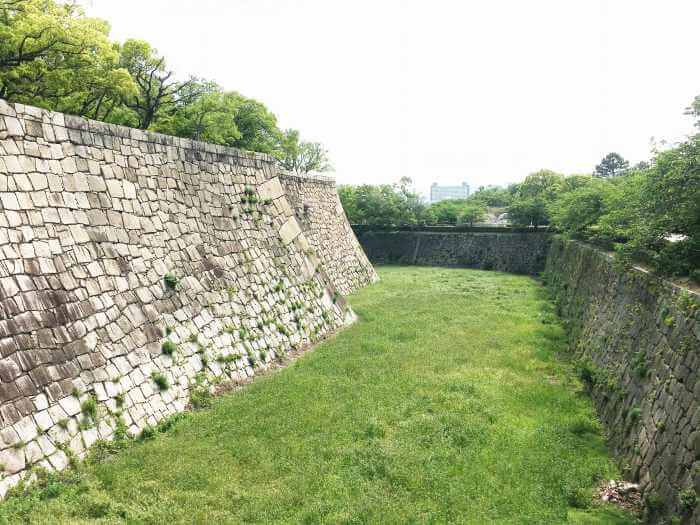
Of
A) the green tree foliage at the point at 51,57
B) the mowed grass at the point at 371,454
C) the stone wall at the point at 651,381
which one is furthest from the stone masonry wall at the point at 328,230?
the stone wall at the point at 651,381

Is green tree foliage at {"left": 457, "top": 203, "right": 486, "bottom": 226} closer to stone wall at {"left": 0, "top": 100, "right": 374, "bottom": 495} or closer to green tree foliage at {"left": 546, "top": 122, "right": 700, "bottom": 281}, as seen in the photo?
stone wall at {"left": 0, "top": 100, "right": 374, "bottom": 495}

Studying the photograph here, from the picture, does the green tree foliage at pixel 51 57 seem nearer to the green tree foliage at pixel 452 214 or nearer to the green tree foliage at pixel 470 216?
the green tree foliage at pixel 452 214

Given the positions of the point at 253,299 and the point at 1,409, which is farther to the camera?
the point at 253,299

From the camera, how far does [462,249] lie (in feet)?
121

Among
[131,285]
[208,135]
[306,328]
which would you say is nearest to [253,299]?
[306,328]

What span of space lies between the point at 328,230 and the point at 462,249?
16.9 meters

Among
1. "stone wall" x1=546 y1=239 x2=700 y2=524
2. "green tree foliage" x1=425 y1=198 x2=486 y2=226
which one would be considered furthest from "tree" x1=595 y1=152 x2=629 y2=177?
"stone wall" x1=546 y1=239 x2=700 y2=524

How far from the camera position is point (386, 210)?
3894 centimetres

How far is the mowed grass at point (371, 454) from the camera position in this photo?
17.8 feet

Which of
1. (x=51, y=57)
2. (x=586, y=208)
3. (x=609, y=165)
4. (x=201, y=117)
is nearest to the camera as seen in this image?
(x=51, y=57)

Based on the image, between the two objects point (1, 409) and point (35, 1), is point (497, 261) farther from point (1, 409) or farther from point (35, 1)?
point (1, 409)

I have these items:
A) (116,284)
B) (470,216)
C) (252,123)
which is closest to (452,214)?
(470,216)

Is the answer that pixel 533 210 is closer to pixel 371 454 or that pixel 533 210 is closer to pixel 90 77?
pixel 90 77

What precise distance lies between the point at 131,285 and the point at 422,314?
10.2m
